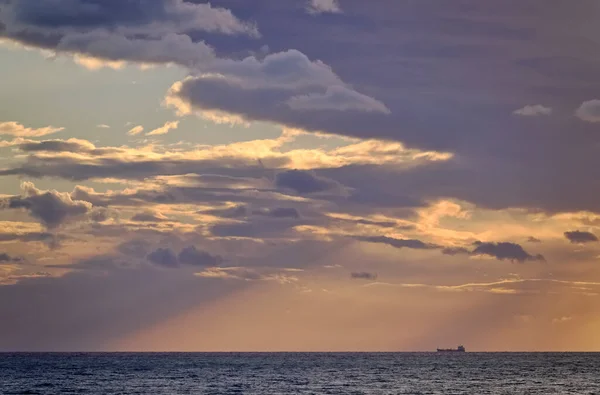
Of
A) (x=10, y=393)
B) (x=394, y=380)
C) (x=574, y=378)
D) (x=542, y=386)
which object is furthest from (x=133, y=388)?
(x=574, y=378)

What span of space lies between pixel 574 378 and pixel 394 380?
42633 millimetres

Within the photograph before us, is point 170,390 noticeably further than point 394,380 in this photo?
No

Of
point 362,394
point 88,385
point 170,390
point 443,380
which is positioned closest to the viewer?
point 362,394

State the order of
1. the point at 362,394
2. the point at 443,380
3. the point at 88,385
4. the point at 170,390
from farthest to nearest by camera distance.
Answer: the point at 443,380, the point at 88,385, the point at 170,390, the point at 362,394

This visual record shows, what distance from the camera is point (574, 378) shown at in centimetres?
19000

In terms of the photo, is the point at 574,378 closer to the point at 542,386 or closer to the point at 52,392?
the point at 542,386

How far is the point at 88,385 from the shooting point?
166125 millimetres

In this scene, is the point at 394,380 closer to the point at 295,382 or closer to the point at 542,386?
the point at 295,382

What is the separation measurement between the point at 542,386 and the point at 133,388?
→ 75.3 meters

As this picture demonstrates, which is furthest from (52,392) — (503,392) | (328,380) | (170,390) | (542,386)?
(542,386)

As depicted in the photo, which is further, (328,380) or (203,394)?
(328,380)

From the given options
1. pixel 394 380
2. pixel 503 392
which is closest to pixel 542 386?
pixel 503 392

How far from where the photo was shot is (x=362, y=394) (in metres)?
138

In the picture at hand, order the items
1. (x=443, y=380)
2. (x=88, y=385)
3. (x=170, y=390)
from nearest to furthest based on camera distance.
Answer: (x=170, y=390)
(x=88, y=385)
(x=443, y=380)
